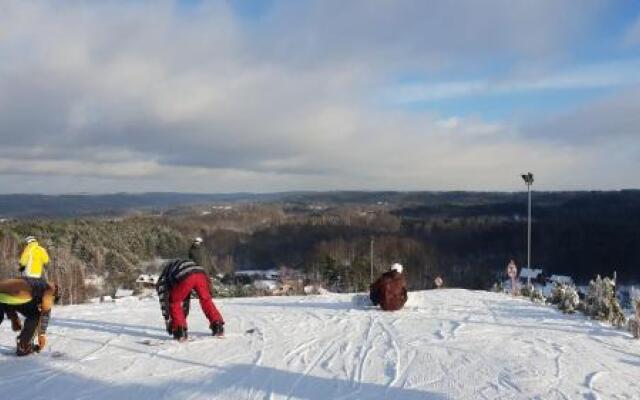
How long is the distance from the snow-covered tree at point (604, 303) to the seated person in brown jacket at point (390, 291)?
359 cm

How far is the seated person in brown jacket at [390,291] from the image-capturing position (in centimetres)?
1309

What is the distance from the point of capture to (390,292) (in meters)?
13.1

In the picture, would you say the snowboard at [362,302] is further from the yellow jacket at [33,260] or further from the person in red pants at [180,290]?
the yellow jacket at [33,260]

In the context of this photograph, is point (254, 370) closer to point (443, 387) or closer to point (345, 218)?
point (443, 387)

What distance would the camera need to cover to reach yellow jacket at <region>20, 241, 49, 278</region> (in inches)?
406

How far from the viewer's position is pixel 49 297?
9047 millimetres

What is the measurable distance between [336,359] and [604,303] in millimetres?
6876

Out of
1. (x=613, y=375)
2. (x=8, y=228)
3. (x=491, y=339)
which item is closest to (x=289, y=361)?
(x=491, y=339)

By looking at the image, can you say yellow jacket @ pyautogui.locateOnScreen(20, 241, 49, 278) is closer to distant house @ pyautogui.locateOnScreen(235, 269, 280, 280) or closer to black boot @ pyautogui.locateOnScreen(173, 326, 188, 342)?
black boot @ pyautogui.locateOnScreen(173, 326, 188, 342)

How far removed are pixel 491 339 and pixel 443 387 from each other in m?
2.86

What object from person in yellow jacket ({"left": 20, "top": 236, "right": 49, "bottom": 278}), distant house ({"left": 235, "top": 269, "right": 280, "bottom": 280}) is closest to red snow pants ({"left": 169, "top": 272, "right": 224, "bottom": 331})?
person in yellow jacket ({"left": 20, "top": 236, "right": 49, "bottom": 278})

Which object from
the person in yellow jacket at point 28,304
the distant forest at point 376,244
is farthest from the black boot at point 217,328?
the distant forest at point 376,244

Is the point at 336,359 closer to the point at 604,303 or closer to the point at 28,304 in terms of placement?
the point at 28,304

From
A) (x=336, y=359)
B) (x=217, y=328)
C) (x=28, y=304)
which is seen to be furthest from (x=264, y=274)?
(x=336, y=359)
